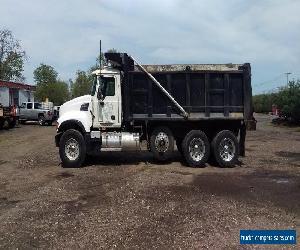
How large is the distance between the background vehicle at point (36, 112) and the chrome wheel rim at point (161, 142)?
28.3m

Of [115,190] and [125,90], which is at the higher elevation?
[125,90]

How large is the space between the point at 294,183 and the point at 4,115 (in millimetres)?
26348

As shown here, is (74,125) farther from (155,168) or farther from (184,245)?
(184,245)

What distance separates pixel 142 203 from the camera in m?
9.69

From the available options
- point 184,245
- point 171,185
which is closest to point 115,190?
point 171,185

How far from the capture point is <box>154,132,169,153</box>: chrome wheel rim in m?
15.3

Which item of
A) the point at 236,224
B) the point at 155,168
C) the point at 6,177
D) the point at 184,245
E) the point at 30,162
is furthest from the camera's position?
the point at 30,162

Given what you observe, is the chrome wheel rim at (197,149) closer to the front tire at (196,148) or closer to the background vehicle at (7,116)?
the front tire at (196,148)

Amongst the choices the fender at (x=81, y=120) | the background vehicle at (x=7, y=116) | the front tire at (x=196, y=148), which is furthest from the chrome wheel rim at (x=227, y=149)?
the background vehicle at (x=7, y=116)

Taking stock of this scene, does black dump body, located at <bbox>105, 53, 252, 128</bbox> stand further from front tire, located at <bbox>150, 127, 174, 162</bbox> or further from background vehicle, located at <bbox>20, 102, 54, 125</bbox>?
background vehicle, located at <bbox>20, 102, 54, 125</bbox>

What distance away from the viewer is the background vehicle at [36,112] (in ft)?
138

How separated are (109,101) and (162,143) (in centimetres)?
217

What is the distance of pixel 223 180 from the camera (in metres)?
12.6

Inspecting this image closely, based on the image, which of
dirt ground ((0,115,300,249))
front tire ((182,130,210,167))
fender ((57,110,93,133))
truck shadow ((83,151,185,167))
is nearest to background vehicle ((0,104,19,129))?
truck shadow ((83,151,185,167))
